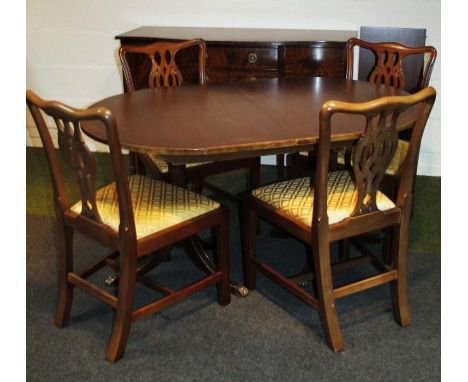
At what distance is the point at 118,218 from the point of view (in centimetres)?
221

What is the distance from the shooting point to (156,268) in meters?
2.89

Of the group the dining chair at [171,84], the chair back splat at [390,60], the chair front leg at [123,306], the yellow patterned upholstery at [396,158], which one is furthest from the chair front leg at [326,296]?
the chair back splat at [390,60]

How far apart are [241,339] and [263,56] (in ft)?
5.48

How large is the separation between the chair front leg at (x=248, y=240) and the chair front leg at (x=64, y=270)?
26.4 inches

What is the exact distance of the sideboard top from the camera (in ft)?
11.4

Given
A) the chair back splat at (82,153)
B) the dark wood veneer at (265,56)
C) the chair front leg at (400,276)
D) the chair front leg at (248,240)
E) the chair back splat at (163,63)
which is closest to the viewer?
the chair back splat at (82,153)

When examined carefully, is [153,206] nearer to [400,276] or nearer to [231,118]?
[231,118]

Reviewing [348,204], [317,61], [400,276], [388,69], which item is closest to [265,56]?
[317,61]

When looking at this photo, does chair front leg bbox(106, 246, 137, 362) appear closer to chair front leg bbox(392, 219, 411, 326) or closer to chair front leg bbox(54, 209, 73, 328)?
chair front leg bbox(54, 209, 73, 328)

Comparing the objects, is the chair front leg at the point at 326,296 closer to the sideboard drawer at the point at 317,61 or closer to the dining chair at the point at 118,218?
the dining chair at the point at 118,218

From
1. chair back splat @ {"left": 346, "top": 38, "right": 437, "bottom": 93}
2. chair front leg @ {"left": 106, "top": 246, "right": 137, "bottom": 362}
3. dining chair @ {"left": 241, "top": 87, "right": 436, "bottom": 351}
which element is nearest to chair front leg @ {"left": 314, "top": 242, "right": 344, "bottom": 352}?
dining chair @ {"left": 241, "top": 87, "right": 436, "bottom": 351}

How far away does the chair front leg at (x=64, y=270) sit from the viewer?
2.37 m
